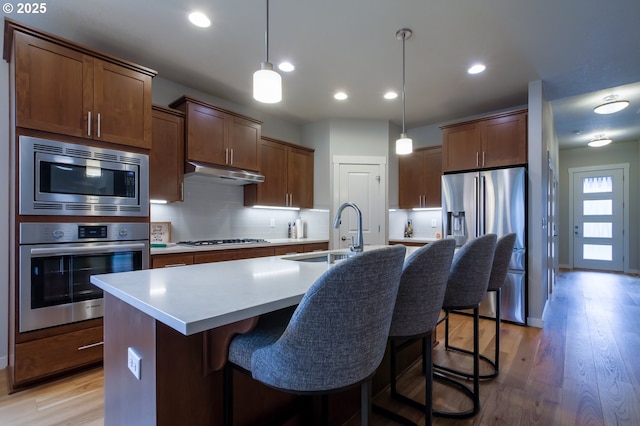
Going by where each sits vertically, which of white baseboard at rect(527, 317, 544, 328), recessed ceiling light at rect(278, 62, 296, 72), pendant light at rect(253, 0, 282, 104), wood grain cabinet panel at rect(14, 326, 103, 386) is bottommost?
white baseboard at rect(527, 317, 544, 328)

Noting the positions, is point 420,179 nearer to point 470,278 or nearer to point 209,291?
point 470,278

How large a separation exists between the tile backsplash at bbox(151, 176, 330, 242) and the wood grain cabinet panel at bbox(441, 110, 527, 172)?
6.34 ft

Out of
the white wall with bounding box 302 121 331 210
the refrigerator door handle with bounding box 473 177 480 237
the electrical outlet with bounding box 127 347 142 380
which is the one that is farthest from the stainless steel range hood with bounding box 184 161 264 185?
the refrigerator door handle with bounding box 473 177 480 237

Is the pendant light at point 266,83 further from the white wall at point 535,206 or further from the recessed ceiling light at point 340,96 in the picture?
the white wall at point 535,206

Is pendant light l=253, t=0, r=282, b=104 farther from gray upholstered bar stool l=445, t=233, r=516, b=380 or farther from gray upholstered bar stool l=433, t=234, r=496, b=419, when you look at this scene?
gray upholstered bar stool l=445, t=233, r=516, b=380

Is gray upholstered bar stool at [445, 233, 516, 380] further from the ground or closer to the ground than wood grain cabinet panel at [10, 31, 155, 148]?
closer to the ground

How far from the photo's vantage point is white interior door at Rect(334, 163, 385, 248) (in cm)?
464

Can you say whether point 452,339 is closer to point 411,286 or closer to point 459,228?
point 459,228

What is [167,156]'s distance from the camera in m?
3.11

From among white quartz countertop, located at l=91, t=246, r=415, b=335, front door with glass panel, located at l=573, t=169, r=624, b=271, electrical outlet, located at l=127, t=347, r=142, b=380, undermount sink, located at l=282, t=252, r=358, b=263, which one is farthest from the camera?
front door with glass panel, located at l=573, t=169, r=624, b=271

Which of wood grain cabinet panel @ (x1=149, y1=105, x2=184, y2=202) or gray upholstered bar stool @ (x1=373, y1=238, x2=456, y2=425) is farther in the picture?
wood grain cabinet panel @ (x1=149, y1=105, x2=184, y2=202)

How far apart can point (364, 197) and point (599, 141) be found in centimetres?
478

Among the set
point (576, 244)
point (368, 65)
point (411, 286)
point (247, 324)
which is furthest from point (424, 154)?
point (576, 244)

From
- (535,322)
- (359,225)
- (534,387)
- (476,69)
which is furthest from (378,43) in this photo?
(535,322)
